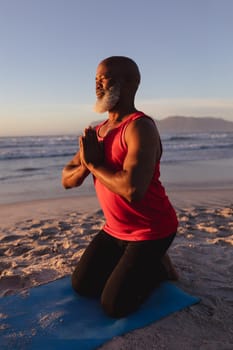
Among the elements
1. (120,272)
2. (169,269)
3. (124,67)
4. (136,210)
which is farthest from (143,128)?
(169,269)

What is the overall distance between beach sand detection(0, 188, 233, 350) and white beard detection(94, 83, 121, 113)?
1642 millimetres

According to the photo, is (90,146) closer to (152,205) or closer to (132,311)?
(152,205)

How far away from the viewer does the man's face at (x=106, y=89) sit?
2.90 meters

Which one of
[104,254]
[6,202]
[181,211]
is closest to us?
[104,254]

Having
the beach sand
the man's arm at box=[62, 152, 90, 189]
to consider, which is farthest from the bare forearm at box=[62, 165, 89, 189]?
the beach sand

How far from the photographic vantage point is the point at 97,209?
700cm

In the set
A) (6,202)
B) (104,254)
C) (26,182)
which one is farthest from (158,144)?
(26,182)

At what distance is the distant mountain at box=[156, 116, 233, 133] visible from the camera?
11038cm

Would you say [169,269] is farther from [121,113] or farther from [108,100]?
[108,100]

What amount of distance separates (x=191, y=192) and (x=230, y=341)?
6170mm

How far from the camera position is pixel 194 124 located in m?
118

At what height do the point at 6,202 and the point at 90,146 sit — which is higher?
the point at 90,146

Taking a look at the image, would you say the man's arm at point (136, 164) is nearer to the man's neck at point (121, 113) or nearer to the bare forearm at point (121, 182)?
the bare forearm at point (121, 182)

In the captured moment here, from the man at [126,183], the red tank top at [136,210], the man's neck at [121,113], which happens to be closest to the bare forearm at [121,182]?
the man at [126,183]
